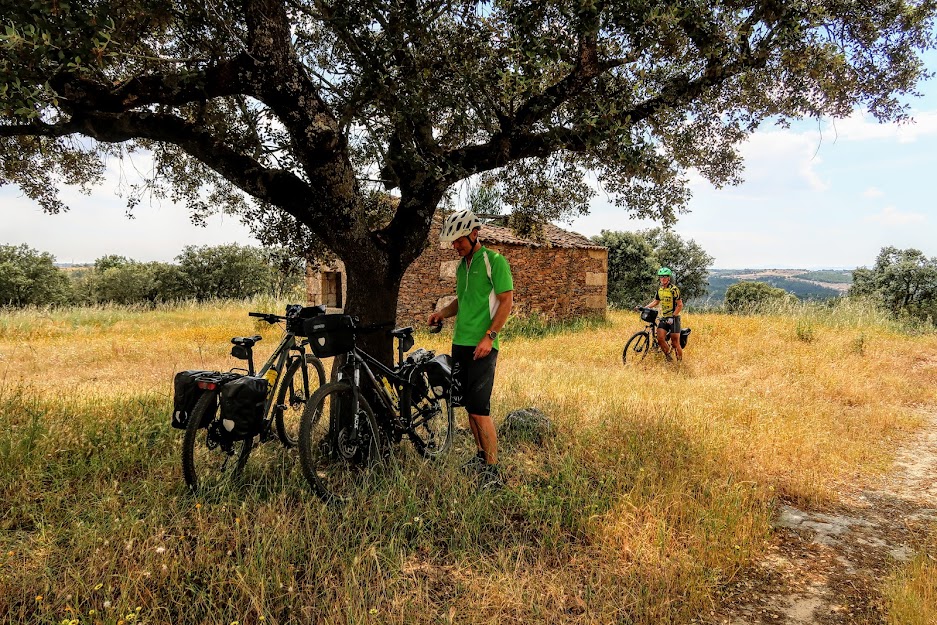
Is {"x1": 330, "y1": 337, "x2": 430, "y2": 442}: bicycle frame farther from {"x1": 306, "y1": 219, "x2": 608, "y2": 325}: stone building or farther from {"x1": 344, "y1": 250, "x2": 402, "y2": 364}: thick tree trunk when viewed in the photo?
{"x1": 306, "y1": 219, "x2": 608, "y2": 325}: stone building

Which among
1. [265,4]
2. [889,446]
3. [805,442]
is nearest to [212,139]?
[265,4]

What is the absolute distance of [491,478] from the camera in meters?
4.12

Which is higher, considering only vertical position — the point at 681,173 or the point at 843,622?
the point at 681,173

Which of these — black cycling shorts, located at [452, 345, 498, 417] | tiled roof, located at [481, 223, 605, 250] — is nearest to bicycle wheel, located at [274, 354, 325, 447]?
black cycling shorts, located at [452, 345, 498, 417]

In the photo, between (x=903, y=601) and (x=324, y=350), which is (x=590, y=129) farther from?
(x=903, y=601)

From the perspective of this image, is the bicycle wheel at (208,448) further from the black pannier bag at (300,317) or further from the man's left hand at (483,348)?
the man's left hand at (483,348)

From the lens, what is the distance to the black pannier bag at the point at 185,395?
141 inches

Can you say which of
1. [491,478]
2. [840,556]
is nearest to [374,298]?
[491,478]

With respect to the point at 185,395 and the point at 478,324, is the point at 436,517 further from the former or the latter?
the point at 185,395

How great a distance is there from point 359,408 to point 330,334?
2.05 ft

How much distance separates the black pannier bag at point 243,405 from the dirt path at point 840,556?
309cm

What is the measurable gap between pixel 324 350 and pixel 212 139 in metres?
2.36

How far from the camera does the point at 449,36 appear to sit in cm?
492

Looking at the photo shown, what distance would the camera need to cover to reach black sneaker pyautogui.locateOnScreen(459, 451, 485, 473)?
14.0 ft
